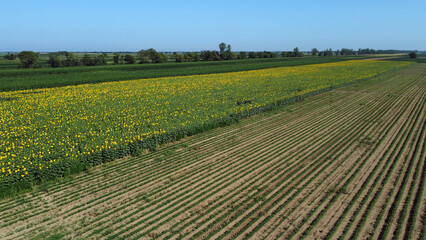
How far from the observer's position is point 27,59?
5725 cm

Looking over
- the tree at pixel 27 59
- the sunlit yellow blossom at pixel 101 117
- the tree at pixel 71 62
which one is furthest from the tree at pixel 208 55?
the sunlit yellow blossom at pixel 101 117

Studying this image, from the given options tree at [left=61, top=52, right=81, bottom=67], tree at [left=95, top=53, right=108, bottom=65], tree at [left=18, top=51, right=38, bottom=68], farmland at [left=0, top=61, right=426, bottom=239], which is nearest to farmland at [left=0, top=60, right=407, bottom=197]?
farmland at [left=0, top=61, right=426, bottom=239]

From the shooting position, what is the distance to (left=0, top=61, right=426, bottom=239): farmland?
27.6ft

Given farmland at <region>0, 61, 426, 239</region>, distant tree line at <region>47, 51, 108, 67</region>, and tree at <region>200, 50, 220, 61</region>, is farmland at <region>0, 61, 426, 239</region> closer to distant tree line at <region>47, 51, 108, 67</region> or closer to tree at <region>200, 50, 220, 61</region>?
distant tree line at <region>47, 51, 108, 67</region>

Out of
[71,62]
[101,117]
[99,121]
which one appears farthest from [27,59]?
[99,121]

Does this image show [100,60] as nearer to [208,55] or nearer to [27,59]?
[27,59]

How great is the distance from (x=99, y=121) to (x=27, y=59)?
174 feet

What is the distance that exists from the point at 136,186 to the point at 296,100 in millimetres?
23242

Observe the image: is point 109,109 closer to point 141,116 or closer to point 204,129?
point 141,116

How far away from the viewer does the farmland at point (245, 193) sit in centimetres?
841

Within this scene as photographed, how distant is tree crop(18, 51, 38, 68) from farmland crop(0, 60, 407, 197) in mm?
36584

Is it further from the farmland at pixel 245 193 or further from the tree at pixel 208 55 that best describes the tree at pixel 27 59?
the tree at pixel 208 55

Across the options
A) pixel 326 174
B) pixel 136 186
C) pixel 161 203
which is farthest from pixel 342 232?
pixel 136 186

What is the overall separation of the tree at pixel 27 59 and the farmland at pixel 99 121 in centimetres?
3658
